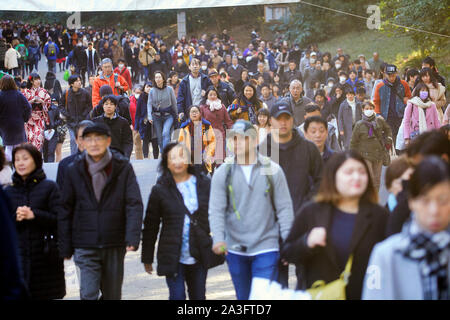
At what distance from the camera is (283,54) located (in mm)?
33031

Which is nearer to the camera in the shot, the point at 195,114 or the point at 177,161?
the point at 177,161

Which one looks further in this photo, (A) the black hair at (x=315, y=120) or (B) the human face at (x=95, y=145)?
(A) the black hair at (x=315, y=120)

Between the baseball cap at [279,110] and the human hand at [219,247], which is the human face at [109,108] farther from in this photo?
the human hand at [219,247]

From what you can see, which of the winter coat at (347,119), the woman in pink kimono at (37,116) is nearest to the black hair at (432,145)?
the winter coat at (347,119)

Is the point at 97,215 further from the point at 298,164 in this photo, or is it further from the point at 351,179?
the point at 351,179

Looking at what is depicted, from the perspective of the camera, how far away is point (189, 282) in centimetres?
588

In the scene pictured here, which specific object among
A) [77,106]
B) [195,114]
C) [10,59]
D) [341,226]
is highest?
[10,59]

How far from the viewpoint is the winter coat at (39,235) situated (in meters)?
5.86

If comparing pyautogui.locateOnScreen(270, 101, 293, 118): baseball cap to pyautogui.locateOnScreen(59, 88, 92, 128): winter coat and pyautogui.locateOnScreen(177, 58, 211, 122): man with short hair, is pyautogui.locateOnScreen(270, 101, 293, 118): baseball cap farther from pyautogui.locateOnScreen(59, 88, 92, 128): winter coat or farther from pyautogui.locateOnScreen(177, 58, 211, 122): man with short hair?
pyautogui.locateOnScreen(177, 58, 211, 122): man with short hair

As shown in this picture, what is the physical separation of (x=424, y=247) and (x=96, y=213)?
9.91 ft

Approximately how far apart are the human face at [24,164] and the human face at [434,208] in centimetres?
344

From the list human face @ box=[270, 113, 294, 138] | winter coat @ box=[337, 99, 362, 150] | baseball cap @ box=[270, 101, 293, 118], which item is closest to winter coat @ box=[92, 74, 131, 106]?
winter coat @ box=[337, 99, 362, 150]

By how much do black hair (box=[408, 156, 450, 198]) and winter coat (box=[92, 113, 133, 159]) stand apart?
21.7 ft

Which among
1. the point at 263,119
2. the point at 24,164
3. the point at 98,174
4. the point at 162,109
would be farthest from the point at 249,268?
the point at 162,109
